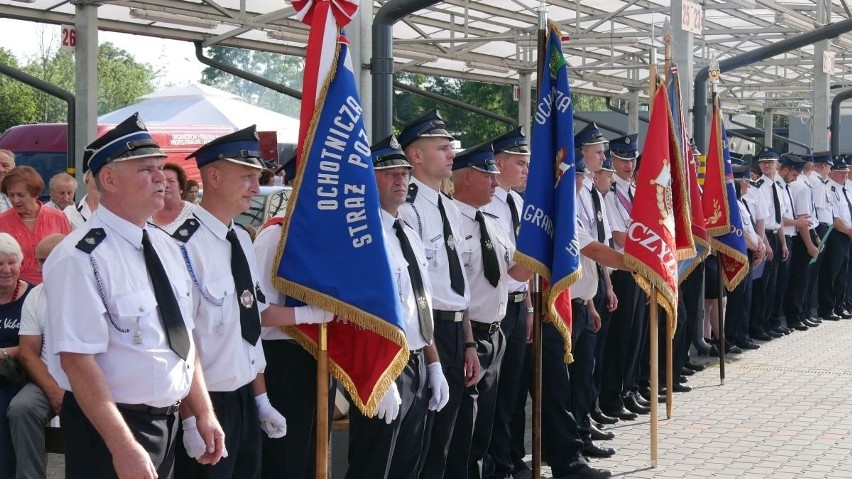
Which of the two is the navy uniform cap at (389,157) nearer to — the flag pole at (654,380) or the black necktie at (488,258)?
the black necktie at (488,258)

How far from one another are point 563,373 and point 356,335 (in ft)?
8.42

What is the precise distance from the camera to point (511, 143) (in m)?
7.24

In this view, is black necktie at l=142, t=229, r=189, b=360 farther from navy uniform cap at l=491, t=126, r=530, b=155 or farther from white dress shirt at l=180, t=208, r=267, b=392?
navy uniform cap at l=491, t=126, r=530, b=155

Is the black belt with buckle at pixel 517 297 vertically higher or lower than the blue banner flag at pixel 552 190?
lower

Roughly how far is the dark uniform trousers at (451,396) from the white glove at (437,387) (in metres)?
→ 0.34

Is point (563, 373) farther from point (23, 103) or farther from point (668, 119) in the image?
point (23, 103)

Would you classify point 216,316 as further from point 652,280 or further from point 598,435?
point 598,435

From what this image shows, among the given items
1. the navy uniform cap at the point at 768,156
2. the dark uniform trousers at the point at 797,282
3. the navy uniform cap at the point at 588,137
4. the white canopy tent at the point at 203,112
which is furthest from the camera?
the white canopy tent at the point at 203,112

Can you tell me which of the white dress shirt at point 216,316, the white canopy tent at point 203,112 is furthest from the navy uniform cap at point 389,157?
the white canopy tent at point 203,112

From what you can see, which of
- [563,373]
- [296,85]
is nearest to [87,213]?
[563,373]

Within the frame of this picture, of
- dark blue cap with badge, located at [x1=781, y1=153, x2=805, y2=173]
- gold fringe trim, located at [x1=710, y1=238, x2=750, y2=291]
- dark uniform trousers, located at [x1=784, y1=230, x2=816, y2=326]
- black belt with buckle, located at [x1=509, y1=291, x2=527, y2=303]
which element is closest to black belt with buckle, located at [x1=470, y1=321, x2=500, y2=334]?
black belt with buckle, located at [x1=509, y1=291, x2=527, y2=303]

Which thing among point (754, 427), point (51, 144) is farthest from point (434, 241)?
point (51, 144)

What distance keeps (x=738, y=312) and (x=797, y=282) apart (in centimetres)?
255

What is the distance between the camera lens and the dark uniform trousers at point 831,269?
1627 centimetres
